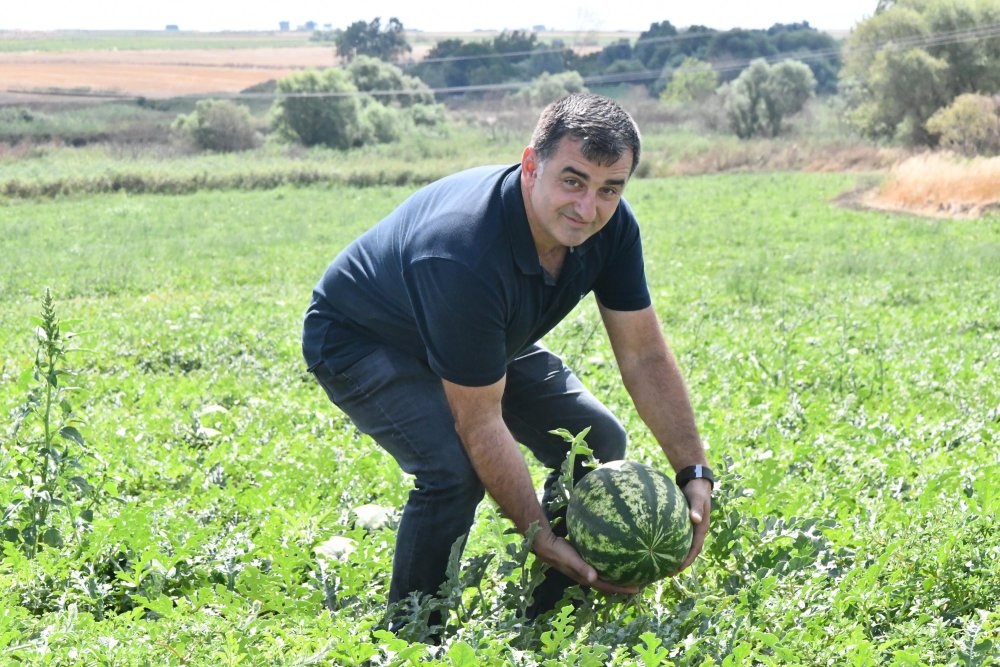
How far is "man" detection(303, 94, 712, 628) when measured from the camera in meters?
3.33

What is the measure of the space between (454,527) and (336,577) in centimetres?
81

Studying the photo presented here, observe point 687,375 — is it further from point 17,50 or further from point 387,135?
point 17,50

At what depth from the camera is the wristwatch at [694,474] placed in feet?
12.8

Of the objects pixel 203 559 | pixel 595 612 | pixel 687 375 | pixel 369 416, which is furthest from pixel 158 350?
pixel 595 612

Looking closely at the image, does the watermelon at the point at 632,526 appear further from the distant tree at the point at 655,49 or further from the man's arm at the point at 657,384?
the distant tree at the point at 655,49

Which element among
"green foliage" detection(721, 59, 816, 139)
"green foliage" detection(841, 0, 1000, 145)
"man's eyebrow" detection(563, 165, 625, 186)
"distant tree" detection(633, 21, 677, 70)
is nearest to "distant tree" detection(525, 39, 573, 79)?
"distant tree" detection(633, 21, 677, 70)

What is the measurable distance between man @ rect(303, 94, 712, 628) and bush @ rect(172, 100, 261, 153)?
52185 mm

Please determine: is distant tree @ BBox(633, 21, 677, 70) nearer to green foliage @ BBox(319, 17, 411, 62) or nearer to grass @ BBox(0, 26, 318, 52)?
green foliage @ BBox(319, 17, 411, 62)

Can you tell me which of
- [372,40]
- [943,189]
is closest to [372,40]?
[372,40]

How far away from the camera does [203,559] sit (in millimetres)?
4473

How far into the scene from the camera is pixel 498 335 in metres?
3.35

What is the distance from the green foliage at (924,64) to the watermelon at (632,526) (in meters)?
45.9

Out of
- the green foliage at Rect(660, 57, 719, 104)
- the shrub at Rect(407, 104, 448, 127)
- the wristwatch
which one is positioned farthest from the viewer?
the green foliage at Rect(660, 57, 719, 104)

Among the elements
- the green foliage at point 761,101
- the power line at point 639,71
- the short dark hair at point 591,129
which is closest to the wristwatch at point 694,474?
the short dark hair at point 591,129
